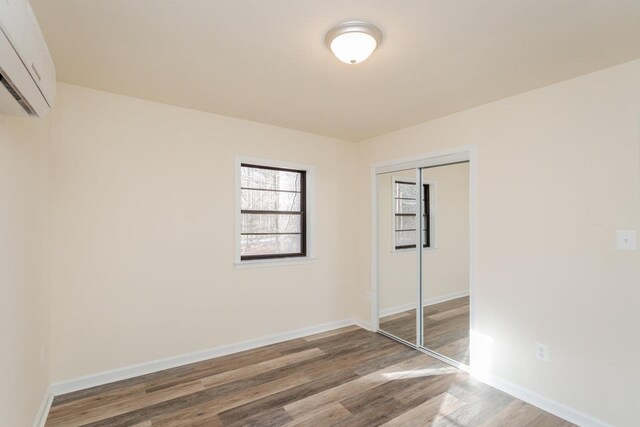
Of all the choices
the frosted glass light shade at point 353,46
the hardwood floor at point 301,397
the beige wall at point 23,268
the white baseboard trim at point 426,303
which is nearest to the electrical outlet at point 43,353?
the beige wall at point 23,268

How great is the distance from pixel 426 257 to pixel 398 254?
0.47 meters

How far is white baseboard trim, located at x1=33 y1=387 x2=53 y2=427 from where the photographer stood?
2092 mm

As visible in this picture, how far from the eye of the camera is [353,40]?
177 cm

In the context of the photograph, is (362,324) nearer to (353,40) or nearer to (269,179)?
(269,179)

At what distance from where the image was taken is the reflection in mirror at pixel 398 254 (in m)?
3.61

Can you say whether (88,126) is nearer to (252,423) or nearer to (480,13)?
(252,423)

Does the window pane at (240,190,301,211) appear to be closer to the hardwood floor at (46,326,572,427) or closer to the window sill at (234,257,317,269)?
the window sill at (234,257,317,269)

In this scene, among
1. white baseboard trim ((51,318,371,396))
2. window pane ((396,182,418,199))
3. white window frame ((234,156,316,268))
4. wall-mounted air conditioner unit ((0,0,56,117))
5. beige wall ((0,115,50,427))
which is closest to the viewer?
wall-mounted air conditioner unit ((0,0,56,117))

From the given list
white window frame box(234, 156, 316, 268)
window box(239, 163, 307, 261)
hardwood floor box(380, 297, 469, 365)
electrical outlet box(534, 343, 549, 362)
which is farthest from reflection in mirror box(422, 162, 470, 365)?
window box(239, 163, 307, 261)

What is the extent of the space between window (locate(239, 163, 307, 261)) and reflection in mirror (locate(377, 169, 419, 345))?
40.6 inches

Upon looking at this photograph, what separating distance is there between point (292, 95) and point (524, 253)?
2385 mm

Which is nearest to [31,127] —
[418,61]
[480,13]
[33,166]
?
[33,166]

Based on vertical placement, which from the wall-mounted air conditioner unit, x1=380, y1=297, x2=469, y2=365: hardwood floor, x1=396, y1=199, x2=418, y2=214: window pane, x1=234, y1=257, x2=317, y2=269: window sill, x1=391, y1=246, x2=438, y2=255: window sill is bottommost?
x1=380, y1=297, x2=469, y2=365: hardwood floor

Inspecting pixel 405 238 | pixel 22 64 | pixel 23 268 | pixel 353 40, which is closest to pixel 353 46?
pixel 353 40
